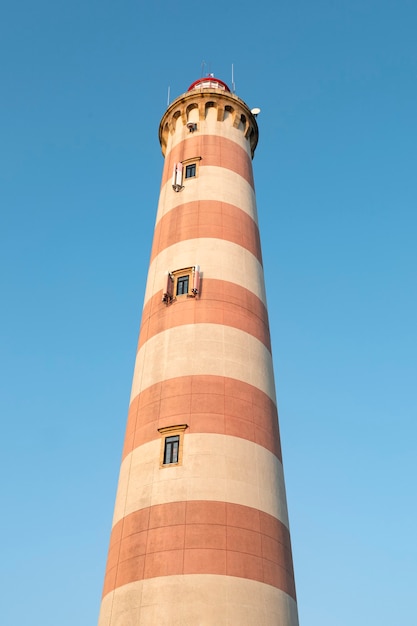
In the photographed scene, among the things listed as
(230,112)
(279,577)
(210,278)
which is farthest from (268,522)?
(230,112)

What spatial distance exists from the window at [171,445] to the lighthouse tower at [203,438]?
0.15ft

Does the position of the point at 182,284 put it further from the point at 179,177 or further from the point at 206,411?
the point at 179,177

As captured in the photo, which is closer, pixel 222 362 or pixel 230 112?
pixel 222 362

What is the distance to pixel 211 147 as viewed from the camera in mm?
35031

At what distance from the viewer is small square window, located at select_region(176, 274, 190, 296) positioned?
29.1 meters

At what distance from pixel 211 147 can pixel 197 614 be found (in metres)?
24.5

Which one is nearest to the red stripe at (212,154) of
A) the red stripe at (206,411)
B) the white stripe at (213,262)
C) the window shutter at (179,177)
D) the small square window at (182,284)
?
the window shutter at (179,177)

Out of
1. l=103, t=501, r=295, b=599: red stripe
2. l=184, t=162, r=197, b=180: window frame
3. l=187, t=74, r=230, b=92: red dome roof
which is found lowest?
l=103, t=501, r=295, b=599: red stripe

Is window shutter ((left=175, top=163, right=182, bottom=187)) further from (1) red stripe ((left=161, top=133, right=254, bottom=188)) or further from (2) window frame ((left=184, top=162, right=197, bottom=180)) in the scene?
(1) red stripe ((left=161, top=133, right=254, bottom=188))

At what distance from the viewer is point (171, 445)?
24.5 m

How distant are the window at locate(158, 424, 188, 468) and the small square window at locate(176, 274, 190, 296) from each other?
23.3 ft

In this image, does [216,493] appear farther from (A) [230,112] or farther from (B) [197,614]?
(A) [230,112]

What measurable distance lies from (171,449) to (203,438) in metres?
1.42

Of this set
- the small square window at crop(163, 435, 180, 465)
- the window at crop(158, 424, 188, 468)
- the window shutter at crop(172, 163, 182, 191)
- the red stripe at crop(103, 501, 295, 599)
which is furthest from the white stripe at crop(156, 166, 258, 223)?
the red stripe at crop(103, 501, 295, 599)
